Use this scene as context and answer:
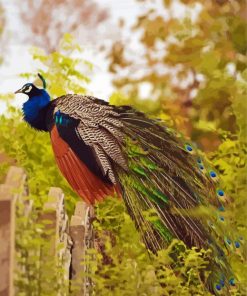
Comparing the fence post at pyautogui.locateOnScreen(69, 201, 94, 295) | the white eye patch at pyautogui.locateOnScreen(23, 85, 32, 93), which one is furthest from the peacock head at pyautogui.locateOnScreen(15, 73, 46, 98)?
the fence post at pyautogui.locateOnScreen(69, 201, 94, 295)

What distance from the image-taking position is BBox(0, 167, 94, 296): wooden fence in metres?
3.08

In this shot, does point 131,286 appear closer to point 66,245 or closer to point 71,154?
point 66,245

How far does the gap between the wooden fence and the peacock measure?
3.19 feet

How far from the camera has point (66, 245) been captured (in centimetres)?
421

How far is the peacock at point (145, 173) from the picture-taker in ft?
18.8

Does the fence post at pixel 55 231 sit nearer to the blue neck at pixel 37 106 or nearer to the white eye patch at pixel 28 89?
the blue neck at pixel 37 106

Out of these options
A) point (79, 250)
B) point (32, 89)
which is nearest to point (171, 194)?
point (79, 250)

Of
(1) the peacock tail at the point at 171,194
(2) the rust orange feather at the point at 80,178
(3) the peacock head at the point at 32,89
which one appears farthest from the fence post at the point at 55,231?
(3) the peacock head at the point at 32,89

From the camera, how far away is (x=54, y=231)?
3.67 meters

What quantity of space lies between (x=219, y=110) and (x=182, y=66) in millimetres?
882

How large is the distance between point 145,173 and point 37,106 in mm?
1704

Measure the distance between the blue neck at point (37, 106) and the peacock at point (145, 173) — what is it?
0.67 feet

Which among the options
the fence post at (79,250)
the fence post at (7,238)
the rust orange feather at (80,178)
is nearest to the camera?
the fence post at (7,238)

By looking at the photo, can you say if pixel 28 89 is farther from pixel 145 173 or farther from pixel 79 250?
pixel 79 250
